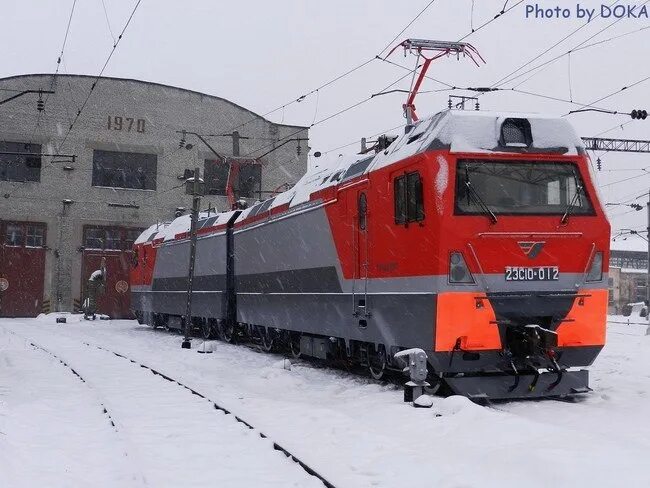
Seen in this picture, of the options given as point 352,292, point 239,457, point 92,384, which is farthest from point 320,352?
point 239,457

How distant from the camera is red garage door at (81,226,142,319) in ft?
128

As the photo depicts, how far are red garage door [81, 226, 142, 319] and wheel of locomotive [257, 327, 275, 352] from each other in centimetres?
2327

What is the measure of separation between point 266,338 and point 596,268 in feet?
29.4

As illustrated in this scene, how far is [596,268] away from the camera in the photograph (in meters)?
10.0

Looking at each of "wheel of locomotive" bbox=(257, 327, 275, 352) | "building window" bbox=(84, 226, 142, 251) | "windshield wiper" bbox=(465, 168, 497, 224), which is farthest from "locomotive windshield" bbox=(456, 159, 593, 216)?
"building window" bbox=(84, 226, 142, 251)

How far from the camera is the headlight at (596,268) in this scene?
10008 millimetres

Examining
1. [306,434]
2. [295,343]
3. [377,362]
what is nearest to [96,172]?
[295,343]

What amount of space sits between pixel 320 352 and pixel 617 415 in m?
6.21

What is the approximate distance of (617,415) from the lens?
8789mm

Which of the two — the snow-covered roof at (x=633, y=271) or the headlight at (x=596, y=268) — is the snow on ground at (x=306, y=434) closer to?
the headlight at (x=596, y=268)

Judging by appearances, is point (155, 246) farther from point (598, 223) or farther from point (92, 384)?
point (598, 223)

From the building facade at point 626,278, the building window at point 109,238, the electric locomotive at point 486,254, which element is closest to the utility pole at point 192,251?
the electric locomotive at point 486,254

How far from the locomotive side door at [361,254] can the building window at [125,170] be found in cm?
3022

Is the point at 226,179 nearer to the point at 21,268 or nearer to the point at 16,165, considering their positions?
the point at 16,165
